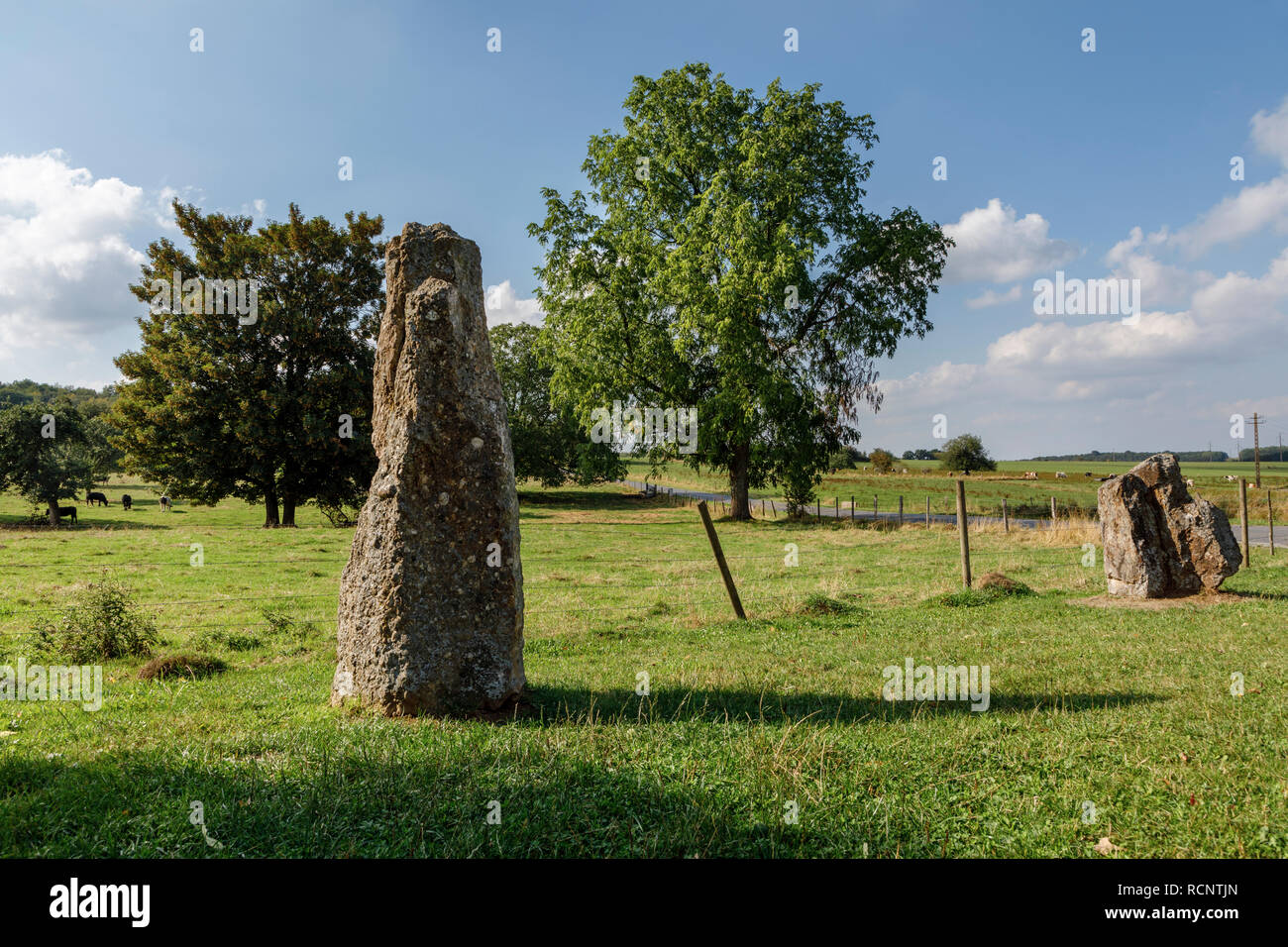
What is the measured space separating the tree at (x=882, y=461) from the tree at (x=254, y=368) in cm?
7414

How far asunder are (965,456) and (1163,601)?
267 ft

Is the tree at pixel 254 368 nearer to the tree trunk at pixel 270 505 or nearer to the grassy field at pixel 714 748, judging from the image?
the tree trunk at pixel 270 505

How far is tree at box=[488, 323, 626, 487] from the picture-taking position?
204 feet

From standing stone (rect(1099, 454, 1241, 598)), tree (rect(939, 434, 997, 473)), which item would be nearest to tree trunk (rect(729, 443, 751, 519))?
standing stone (rect(1099, 454, 1241, 598))

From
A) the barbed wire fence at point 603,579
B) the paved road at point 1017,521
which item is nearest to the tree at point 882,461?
the paved road at point 1017,521

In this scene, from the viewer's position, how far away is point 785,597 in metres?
15.8

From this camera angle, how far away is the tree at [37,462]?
37938 millimetres

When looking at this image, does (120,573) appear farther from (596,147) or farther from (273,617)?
(596,147)

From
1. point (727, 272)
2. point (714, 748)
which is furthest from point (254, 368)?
point (714, 748)

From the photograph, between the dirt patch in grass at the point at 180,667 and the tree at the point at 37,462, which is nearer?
the dirt patch in grass at the point at 180,667

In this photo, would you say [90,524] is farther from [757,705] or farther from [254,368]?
[757,705]

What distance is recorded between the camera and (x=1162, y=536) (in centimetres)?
1379
